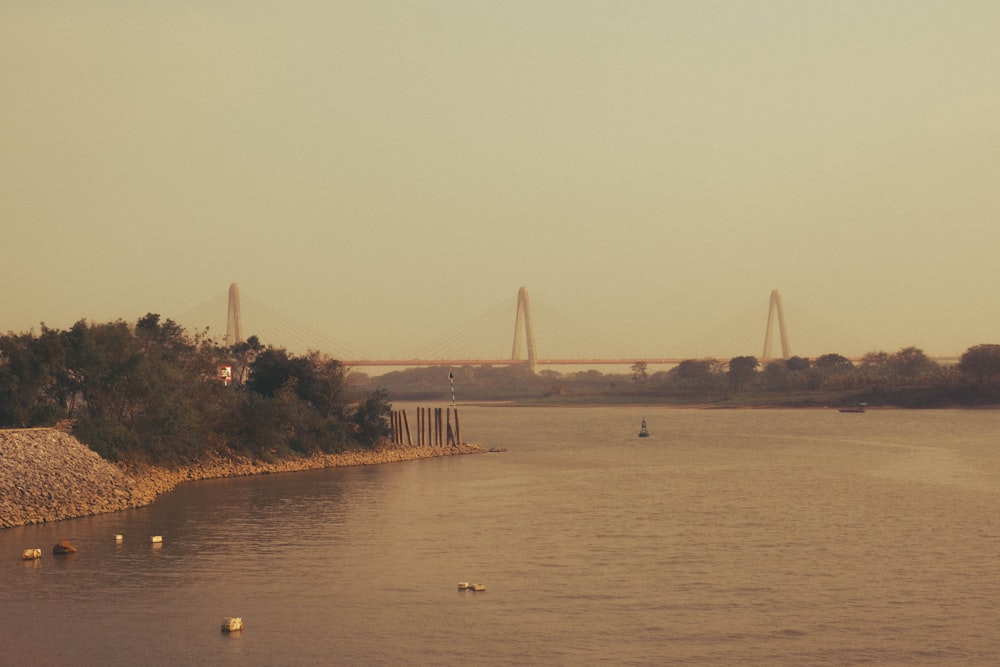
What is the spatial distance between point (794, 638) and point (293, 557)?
13494 mm

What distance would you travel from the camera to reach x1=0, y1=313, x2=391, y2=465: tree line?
4600cm

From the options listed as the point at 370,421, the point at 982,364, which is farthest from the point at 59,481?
the point at 982,364

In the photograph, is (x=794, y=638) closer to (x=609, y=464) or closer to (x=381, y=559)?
(x=381, y=559)

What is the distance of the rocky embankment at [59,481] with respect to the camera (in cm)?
3388

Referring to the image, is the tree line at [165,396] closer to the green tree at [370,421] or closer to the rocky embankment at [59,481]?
the green tree at [370,421]

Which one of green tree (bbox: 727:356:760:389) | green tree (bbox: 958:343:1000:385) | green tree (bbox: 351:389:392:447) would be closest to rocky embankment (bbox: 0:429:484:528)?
green tree (bbox: 351:389:392:447)

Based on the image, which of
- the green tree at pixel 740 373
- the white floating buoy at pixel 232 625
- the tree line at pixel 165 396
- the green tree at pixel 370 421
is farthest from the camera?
Result: the green tree at pixel 740 373

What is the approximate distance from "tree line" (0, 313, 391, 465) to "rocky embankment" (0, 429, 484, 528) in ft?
8.13

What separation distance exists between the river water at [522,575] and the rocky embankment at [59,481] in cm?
95

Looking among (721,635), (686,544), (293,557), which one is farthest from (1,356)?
(721,635)

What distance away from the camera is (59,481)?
36.1m

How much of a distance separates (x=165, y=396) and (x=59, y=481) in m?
11.9

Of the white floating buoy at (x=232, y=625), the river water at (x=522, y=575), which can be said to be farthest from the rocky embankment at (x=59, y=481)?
the white floating buoy at (x=232, y=625)

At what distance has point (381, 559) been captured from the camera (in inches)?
1092
